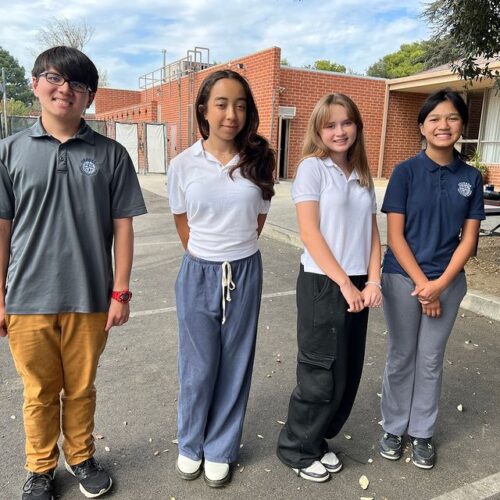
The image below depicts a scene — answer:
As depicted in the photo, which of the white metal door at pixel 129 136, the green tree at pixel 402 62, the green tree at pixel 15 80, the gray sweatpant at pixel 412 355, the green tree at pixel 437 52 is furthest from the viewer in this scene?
the green tree at pixel 15 80

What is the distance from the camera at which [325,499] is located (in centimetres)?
237

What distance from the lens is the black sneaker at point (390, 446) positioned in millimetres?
2689

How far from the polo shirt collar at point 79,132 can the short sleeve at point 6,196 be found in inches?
7.6

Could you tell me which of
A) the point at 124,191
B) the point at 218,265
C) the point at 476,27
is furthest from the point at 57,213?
the point at 476,27

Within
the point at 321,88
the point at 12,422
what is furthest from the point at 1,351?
the point at 321,88

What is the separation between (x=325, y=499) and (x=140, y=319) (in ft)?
9.19

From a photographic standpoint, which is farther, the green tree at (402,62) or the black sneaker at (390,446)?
the green tree at (402,62)

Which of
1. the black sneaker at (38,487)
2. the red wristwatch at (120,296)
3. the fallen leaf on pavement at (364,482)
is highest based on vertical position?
the red wristwatch at (120,296)

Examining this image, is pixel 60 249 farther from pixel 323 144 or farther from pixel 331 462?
pixel 331 462

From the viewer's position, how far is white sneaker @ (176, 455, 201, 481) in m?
2.49

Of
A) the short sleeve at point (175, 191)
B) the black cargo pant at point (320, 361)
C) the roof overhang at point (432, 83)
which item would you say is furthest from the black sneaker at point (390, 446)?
the roof overhang at point (432, 83)

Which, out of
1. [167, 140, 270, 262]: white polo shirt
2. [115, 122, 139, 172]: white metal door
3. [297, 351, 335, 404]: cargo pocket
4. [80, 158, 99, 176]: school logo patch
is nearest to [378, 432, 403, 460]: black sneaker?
[297, 351, 335, 404]: cargo pocket

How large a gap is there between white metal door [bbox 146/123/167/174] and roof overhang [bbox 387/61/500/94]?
9.91 meters

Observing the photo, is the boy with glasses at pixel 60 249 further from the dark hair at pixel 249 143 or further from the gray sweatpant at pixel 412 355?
the gray sweatpant at pixel 412 355
